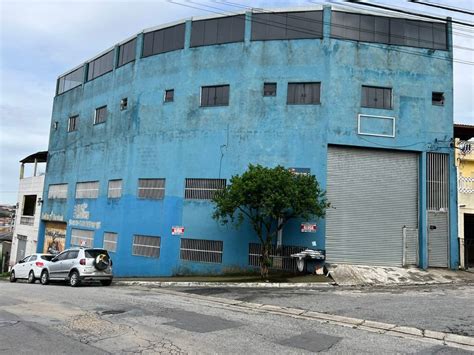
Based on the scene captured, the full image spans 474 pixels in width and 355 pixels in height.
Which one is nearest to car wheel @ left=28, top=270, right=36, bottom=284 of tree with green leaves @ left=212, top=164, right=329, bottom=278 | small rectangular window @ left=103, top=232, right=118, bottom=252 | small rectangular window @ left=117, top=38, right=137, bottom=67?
small rectangular window @ left=103, top=232, right=118, bottom=252

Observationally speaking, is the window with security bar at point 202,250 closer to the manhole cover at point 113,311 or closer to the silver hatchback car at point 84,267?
the silver hatchback car at point 84,267

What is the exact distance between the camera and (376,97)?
22.5 m

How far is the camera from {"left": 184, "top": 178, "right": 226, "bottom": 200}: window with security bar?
24.0 metres

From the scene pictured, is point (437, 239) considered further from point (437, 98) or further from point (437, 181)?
point (437, 98)

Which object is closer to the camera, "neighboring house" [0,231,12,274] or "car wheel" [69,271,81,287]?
"car wheel" [69,271,81,287]

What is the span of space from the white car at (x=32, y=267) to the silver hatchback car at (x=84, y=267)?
2.15 meters

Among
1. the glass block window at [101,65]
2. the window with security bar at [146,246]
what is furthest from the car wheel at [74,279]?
the glass block window at [101,65]

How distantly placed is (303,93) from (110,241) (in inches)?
602

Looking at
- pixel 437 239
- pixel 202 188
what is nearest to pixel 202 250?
pixel 202 188

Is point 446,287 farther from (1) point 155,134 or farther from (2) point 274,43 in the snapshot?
(1) point 155,134

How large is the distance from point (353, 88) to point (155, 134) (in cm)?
1167

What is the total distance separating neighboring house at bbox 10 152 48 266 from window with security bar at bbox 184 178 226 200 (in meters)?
19.0

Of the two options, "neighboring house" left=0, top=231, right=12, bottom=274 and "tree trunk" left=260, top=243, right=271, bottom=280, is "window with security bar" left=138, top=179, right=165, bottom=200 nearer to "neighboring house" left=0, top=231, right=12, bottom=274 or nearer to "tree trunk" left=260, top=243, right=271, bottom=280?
"tree trunk" left=260, top=243, right=271, bottom=280

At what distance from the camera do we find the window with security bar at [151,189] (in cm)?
2589
